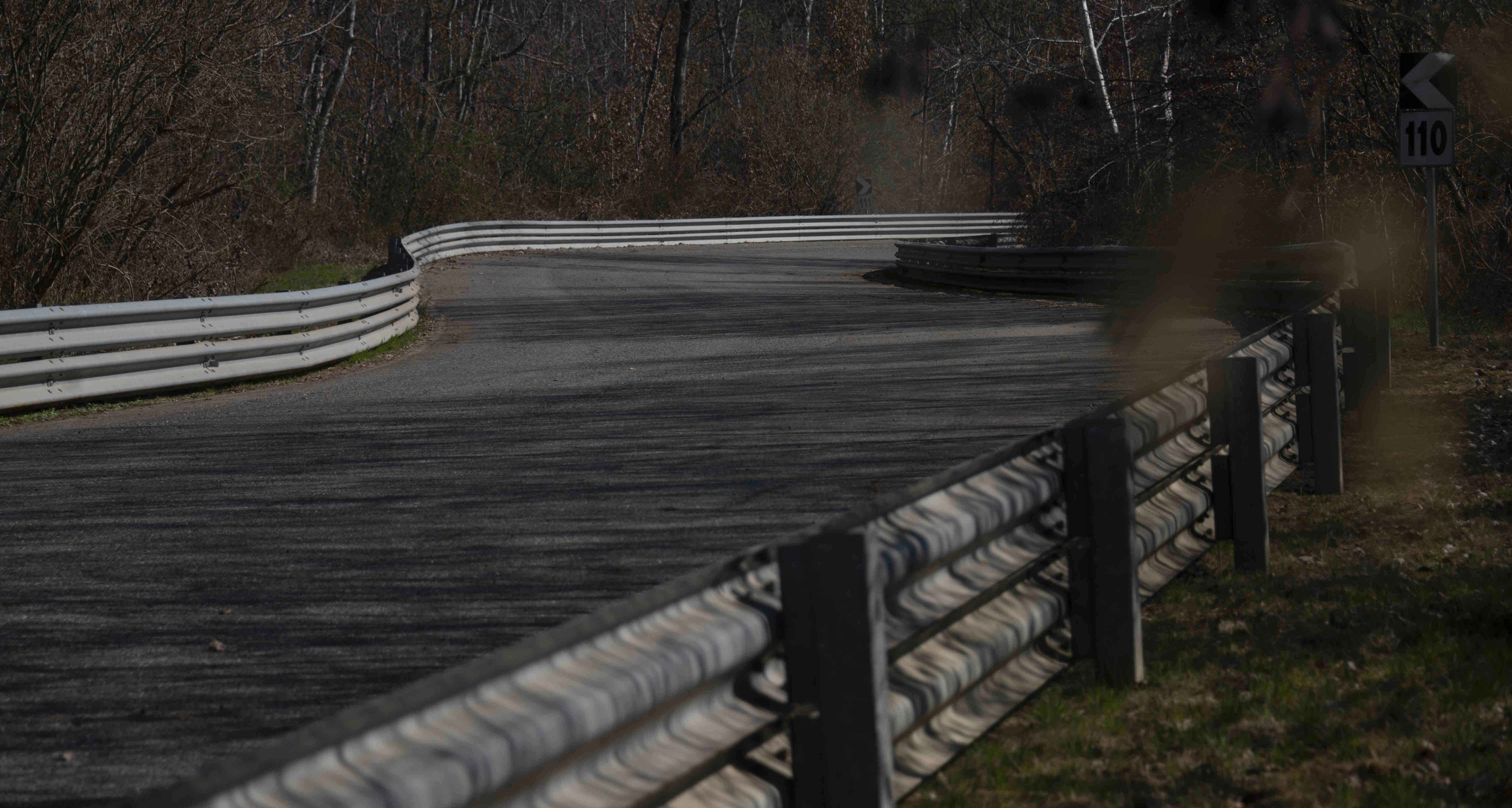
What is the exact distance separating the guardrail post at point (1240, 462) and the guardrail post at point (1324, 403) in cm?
155

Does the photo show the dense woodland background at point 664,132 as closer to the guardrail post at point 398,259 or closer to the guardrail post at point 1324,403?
the guardrail post at point 398,259

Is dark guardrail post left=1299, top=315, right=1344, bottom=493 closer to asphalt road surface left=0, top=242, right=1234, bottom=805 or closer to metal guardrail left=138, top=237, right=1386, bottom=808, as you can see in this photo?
asphalt road surface left=0, top=242, right=1234, bottom=805

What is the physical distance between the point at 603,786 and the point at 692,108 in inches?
2369

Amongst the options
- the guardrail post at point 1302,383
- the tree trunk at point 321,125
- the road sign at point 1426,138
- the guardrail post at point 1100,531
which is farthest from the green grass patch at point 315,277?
the guardrail post at point 1100,531

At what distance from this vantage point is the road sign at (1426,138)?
46.9ft

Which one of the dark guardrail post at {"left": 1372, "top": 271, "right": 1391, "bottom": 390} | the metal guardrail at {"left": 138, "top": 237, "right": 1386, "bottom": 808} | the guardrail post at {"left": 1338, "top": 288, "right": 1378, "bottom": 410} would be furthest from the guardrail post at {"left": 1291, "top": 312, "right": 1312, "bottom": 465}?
the dark guardrail post at {"left": 1372, "top": 271, "right": 1391, "bottom": 390}

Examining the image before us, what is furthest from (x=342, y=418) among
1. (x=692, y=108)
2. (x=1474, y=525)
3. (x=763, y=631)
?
(x=692, y=108)

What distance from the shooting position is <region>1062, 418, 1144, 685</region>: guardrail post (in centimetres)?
473

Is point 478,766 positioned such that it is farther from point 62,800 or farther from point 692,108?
point 692,108

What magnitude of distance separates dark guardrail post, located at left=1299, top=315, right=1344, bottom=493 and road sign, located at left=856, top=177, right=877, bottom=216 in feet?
141

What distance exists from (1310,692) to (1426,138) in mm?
10843

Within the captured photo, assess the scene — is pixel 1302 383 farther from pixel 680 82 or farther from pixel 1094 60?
pixel 680 82

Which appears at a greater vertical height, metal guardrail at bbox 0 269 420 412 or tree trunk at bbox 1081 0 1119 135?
tree trunk at bbox 1081 0 1119 135

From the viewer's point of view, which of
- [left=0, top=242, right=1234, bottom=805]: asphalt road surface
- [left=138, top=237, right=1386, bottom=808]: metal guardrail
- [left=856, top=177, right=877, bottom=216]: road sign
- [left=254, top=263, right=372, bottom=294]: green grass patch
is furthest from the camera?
[left=856, top=177, right=877, bottom=216]: road sign
